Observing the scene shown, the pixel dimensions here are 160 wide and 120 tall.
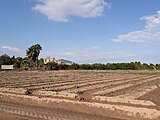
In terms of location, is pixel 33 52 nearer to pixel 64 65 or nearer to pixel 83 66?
pixel 64 65

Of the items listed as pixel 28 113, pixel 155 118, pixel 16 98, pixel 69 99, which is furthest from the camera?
pixel 16 98

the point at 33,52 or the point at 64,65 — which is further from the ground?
the point at 33,52

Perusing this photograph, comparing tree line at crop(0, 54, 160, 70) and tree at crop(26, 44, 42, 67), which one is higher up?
tree at crop(26, 44, 42, 67)

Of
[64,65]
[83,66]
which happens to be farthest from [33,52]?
[83,66]

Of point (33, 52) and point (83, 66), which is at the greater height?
point (33, 52)

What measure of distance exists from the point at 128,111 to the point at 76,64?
74.9 metres

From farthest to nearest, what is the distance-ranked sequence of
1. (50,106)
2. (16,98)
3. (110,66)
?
(110,66)
(16,98)
(50,106)

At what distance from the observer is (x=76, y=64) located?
8644cm

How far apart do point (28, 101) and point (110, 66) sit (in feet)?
228

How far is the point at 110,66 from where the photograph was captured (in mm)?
83688

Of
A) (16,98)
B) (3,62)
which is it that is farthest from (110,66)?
(16,98)

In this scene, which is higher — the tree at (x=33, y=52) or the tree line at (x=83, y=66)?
the tree at (x=33, y=52)

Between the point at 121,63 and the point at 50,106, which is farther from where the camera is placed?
the point at 121,63

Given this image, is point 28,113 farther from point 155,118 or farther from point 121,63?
point 121,63
